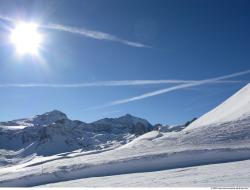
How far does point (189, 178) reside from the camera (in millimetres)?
24188

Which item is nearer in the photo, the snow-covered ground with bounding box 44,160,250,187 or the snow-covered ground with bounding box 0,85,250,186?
the snow-covered ground with bounding box 44,160,250,187

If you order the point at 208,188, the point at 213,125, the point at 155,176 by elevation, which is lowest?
the point at 208,188

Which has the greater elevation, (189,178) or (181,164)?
(181,164)

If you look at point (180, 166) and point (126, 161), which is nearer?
point (180, 166)

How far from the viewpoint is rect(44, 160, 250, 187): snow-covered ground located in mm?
21922

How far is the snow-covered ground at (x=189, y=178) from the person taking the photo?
2192 centimetres

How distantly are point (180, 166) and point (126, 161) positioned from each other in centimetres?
521

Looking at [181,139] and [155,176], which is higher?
[181,139]

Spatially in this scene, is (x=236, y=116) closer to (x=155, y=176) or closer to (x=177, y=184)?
(x=155, y=176)

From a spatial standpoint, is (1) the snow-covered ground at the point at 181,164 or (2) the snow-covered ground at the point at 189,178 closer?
(2) the snow-covered ground at the point at 189,178

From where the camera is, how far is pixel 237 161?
2934 centimetres

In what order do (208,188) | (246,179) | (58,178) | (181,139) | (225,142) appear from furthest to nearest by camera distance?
(181,139), (225,142), (58,178), (246,179), (208,188)

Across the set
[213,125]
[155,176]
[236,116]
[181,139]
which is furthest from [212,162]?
[236,116]

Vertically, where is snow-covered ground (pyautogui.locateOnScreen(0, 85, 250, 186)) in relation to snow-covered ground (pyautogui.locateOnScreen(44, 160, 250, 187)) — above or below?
above
